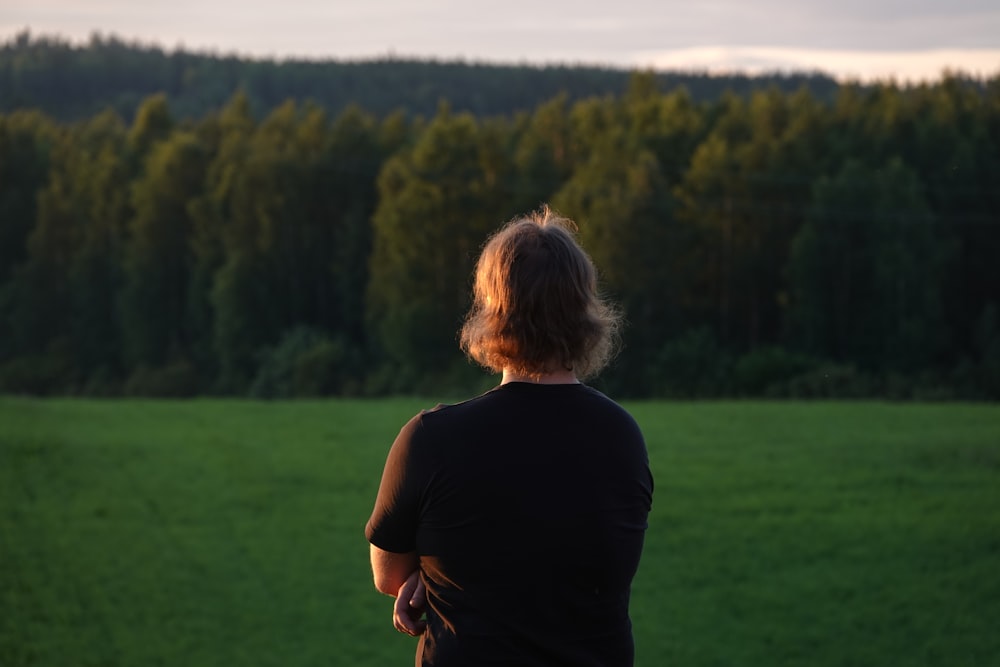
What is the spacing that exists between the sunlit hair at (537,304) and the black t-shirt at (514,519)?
6 cm

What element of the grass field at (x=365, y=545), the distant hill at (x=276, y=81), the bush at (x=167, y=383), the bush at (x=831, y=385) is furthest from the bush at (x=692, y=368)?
the distant hill at (x=276, y=81)

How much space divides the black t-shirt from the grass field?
4.87 meters

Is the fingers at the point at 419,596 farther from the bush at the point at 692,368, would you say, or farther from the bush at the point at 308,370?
the bush at the point at 308,370

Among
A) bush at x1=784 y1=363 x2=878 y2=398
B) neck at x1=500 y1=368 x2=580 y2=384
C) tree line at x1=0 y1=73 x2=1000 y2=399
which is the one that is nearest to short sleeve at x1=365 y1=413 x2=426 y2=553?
neck at x1=500 y1=368 x2=580 y2=384

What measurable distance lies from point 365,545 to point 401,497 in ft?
23.2

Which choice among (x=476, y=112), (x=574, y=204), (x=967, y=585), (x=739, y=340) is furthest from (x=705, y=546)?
(x=476, y=112)

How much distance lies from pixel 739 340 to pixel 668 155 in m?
6.47

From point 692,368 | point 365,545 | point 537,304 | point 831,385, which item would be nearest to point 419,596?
point 537,304

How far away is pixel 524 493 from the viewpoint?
6.34 feet

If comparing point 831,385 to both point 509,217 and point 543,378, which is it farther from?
point 543,378

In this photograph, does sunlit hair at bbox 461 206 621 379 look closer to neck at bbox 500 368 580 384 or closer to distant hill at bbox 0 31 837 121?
neck at bbox 500 368 580 384

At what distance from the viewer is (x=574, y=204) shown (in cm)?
3591

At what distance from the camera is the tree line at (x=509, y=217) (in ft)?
117

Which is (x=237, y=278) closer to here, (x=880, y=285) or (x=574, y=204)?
(x=574, y=204)
